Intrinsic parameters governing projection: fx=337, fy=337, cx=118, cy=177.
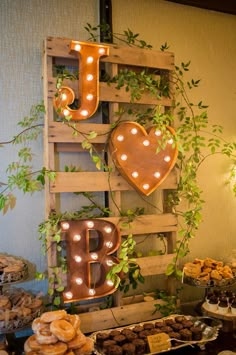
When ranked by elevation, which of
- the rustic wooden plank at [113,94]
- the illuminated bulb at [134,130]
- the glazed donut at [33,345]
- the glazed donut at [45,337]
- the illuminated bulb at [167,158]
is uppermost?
the rustic wooden plank at [113,94]

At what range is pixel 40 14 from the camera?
178 centimetres

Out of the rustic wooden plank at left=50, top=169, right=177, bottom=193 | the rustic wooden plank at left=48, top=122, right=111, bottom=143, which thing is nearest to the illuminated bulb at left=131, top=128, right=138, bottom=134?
the rustic wooden plank at left=48, top=122, right=111, bottom=143

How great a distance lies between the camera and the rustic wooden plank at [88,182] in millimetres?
1624

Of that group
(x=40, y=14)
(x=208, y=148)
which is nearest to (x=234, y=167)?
(x=208, y=148)

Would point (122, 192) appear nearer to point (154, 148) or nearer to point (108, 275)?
point (154, 148)

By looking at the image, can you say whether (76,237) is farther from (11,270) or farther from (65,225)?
(11,270)

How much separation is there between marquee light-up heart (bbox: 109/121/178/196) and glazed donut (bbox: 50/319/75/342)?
74cm

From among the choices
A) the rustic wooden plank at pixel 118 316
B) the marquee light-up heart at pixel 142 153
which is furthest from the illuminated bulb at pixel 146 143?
the rustic wooden plank at pixel 118 316

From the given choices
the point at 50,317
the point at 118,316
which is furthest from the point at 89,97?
the point at 118,316

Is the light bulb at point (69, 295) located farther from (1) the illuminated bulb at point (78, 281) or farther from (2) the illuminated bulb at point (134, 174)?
(2) the illuminated bulb at point (134, 174)

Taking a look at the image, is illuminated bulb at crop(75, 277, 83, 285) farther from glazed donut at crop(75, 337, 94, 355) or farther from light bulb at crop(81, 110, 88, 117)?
light bulb at crop(81, 110, 88, 117)

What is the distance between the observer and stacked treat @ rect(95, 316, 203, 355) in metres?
1.42

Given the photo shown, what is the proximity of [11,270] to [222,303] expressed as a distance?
1070 mm

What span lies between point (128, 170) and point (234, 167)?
902 mm
